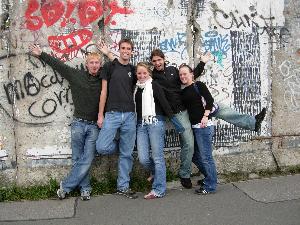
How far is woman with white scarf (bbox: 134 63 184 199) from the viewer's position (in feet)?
18.3

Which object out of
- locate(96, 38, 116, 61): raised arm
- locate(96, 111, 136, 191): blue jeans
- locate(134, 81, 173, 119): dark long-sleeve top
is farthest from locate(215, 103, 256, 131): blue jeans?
locate(96, 38, 116, 61): raised arm

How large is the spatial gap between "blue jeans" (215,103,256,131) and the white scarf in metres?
0.98

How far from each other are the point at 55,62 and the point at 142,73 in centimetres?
118

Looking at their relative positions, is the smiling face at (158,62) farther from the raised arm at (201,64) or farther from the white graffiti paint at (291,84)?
the white graffiti paint at (291,84)

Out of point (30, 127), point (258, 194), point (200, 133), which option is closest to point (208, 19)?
point (200, 133)

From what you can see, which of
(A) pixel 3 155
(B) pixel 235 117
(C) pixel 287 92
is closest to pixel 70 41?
(A) pixel 3 155

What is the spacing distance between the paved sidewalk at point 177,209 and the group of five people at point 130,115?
8.2 inches

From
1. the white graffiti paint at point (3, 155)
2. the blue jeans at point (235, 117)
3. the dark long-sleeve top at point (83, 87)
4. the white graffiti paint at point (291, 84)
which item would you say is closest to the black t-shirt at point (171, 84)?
the blue jeans at point (235, 117)

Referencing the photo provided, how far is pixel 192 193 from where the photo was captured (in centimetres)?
576

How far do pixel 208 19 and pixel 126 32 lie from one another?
1223 millimetres

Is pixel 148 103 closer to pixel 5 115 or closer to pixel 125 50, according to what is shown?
pixel 125 50

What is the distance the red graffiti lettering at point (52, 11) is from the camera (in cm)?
574

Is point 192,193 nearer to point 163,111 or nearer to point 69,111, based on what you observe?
point 163,111

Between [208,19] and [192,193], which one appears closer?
[192,193]
